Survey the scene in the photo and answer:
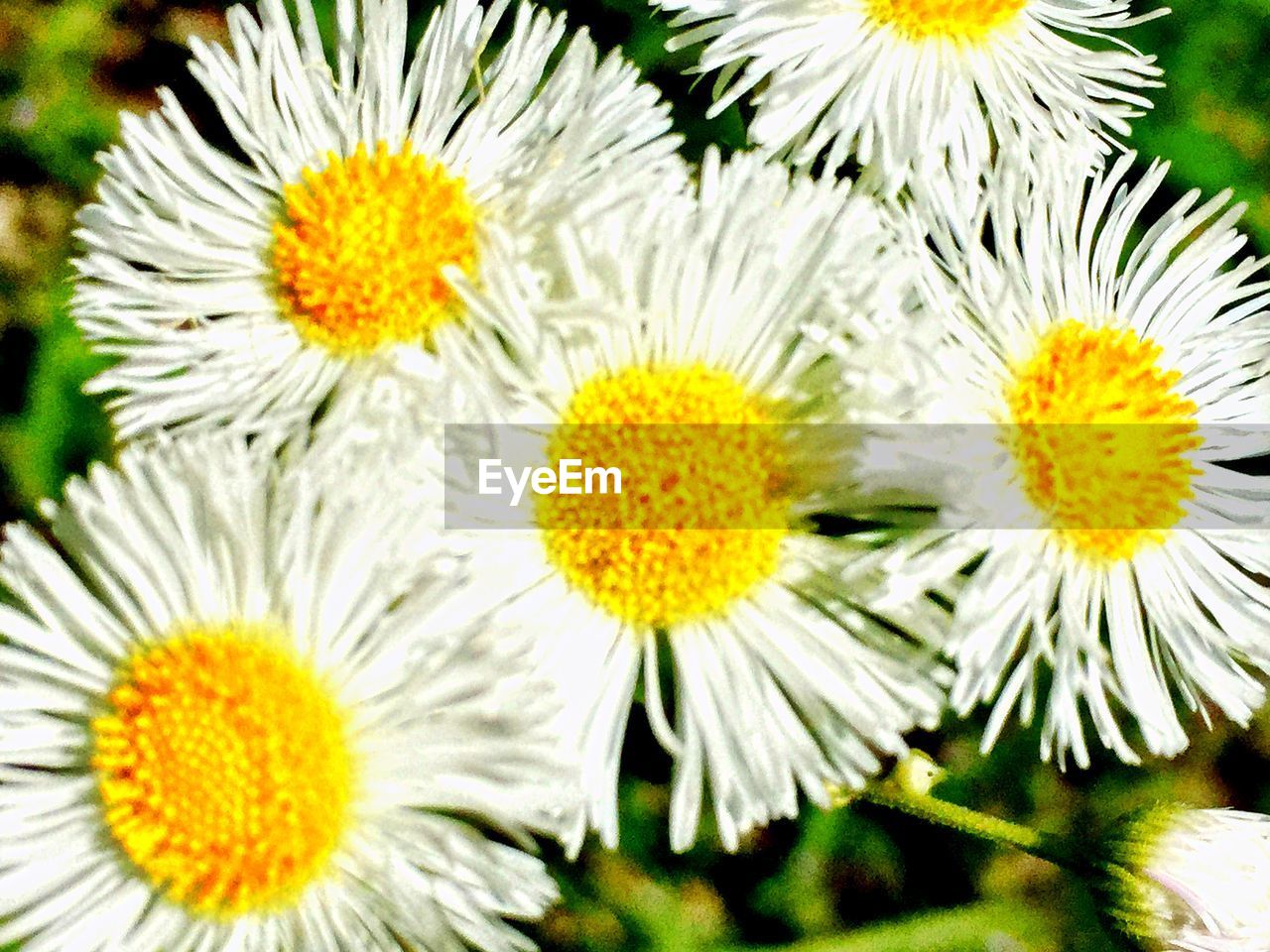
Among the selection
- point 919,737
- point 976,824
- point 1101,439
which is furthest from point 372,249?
point 919,737

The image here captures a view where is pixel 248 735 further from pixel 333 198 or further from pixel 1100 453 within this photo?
pixel 1100 453

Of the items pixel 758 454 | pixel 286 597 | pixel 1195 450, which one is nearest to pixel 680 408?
pixel 758 454

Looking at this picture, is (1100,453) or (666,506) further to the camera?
(1100,453)

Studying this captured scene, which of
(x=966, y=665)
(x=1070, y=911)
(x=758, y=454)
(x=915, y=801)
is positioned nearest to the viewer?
(x=966, y=665)

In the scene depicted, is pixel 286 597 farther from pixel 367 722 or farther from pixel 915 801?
pixel 915 801

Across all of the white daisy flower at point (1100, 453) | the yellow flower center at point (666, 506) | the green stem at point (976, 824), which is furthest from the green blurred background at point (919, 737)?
the yellow flower center at point (666, 506)

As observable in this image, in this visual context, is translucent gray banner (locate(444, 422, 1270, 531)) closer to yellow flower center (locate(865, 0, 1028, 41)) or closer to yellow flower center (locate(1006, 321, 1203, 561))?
yellow flower center (locate(1006, 321, 1203, 561))
